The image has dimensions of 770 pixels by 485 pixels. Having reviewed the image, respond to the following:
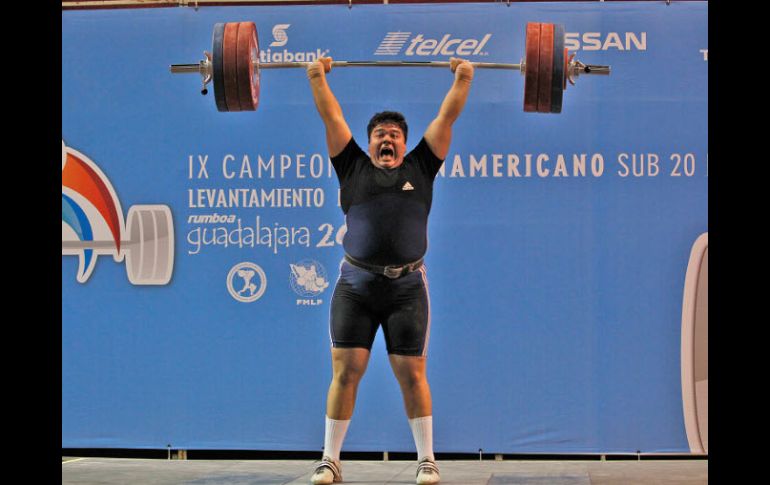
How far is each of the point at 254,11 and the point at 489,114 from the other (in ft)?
4.14

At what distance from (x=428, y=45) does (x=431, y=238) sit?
0.93 m

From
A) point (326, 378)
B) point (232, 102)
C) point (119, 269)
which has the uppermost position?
point (232, 102)

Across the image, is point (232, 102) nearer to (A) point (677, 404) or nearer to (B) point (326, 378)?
(B) point (326, 378)

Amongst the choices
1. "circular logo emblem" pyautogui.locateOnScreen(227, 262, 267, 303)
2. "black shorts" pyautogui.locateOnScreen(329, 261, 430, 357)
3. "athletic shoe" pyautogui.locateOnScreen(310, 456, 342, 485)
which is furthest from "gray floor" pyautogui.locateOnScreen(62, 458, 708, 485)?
"circular logo emblem" pyautogui.locateOnScreen(227, 262, 267, 303)

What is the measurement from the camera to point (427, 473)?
3949 mm

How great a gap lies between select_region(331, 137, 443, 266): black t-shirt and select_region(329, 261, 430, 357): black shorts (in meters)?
0.09

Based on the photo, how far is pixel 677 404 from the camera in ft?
16.0

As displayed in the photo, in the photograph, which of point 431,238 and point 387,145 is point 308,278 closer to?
point 431,238

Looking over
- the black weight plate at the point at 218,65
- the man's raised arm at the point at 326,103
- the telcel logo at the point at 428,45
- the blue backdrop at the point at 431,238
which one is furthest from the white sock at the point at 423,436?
the telcel logo at the point at 428,45

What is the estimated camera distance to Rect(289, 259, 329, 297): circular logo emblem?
16.5 ft

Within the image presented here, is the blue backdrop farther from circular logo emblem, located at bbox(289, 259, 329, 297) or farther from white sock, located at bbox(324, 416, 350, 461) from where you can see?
white sock, located at bbox(324, 416, 350, 461)

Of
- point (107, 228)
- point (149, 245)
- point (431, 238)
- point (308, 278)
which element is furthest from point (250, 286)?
point (431, 238)

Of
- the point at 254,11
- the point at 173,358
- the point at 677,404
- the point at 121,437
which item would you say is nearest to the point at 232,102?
the point at 254,11
